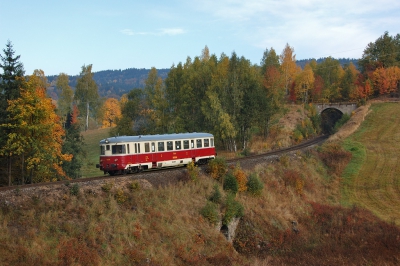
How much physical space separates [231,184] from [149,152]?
6.67 m

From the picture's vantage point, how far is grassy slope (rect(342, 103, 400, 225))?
32.0 m

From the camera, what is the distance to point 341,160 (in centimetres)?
4231

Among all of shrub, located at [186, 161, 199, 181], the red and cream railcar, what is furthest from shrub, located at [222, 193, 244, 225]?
the red and cream railcar

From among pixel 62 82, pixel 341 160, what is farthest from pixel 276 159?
pixel 62 82

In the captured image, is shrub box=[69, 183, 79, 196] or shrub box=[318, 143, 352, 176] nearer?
shrub box=[69, 183, 79, 196]

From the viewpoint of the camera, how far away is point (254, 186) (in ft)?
90.5

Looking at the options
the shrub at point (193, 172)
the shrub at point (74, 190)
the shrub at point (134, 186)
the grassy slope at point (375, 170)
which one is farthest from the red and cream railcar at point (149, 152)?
the grassy slope at point (375, 170)

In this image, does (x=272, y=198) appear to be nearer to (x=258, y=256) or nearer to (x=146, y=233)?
(x=258, y=256)

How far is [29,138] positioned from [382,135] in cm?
4806

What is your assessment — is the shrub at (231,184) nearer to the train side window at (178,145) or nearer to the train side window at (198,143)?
the train side window at (178,145)

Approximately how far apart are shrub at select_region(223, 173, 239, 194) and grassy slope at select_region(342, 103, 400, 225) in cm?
1230

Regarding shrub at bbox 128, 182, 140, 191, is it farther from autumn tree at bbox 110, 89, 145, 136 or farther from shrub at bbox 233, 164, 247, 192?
autumn tree at bbox 110, 89, 145, 136

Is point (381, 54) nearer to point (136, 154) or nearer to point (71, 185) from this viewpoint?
point (136, 154)

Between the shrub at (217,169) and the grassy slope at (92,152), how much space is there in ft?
90.3
